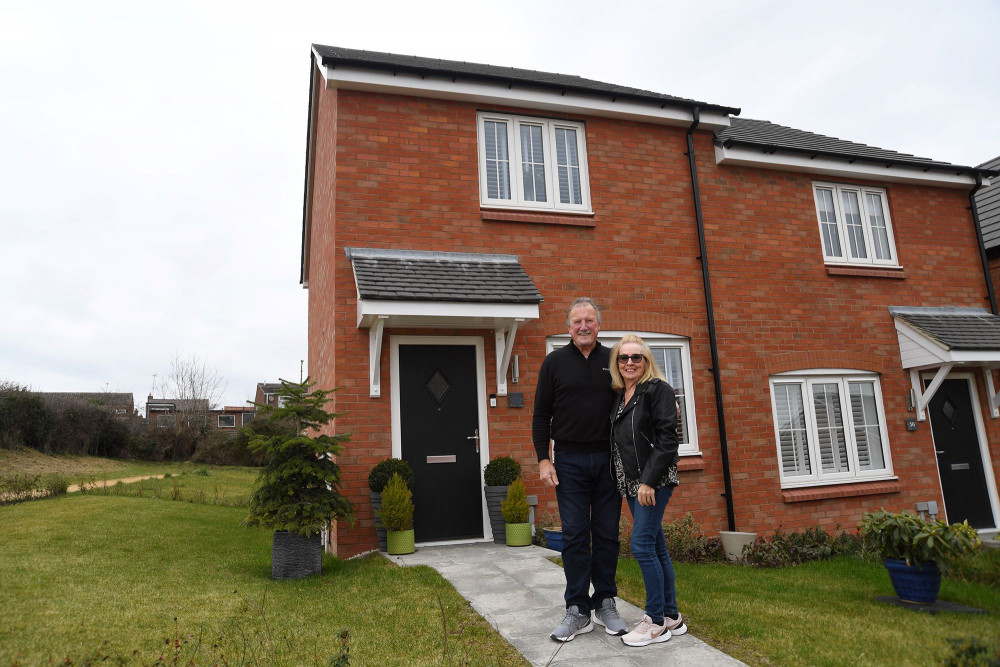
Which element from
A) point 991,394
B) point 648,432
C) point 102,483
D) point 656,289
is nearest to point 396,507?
point 648,432

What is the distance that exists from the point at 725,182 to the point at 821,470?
4546 mm

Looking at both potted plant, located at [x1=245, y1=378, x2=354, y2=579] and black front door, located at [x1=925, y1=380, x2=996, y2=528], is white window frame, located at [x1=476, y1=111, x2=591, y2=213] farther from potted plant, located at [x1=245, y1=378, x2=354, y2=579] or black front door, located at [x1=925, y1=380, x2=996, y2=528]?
black front door, located at [x1=925, y1=380, x2=996, y2=528]

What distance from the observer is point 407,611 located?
4402 mm

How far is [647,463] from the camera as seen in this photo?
3.57m

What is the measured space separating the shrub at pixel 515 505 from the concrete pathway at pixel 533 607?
324 mm

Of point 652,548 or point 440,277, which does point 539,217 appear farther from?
point 652,548

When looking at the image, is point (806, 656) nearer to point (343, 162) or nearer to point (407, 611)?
point (407, 611)

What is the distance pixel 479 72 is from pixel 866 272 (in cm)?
686

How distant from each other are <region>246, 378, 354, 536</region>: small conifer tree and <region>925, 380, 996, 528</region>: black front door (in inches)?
361

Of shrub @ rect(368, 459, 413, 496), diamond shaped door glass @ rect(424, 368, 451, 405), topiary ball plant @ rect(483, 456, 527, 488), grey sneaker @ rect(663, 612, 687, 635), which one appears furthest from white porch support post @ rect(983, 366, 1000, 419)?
shrub @ rect(368, 459, 413, 496)

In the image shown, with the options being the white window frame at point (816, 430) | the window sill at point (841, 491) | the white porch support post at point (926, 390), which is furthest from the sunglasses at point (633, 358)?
the white porch support post at point (926, 390)

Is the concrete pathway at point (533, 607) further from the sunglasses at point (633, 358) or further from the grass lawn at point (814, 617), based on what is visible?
the sunglasses at point (633, 358)

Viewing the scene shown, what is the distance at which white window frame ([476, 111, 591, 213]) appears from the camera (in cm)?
823

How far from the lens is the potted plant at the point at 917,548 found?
4699mm
